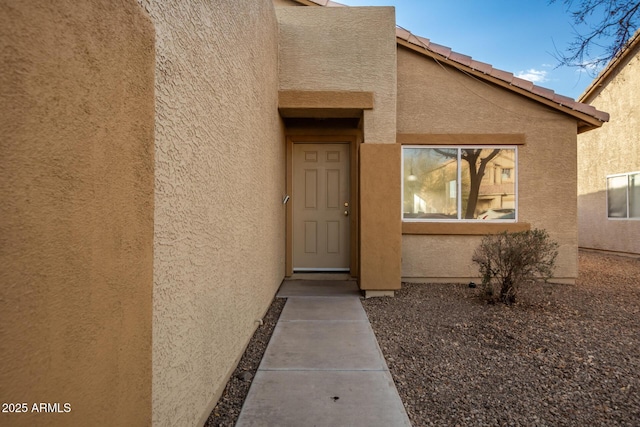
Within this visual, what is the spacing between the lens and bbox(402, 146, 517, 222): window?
22.2 ft

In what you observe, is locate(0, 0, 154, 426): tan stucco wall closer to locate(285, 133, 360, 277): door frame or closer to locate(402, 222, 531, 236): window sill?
locate(285, 133, 360, 277): door frame

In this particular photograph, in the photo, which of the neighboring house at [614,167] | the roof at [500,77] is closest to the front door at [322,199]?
the roof at [500,77]

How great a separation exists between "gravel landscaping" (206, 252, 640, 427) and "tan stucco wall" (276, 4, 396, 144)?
2.99 m

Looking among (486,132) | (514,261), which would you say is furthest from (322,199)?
(514,261)

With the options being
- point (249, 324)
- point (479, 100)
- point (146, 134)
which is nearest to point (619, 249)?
point (479, 100)

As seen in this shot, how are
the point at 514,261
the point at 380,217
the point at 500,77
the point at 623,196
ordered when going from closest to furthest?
the point at 514,261 → the point at 380,217 → the point at 500,77 → the point at 623,196

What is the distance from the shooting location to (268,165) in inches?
195

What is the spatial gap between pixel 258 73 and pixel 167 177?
2824 mm

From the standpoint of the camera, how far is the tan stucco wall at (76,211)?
34.7 inches

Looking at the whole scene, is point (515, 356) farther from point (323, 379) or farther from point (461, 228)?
point (461, 228)

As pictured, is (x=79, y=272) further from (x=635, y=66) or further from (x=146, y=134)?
(x=635, y=66)

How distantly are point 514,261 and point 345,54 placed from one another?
169 inches

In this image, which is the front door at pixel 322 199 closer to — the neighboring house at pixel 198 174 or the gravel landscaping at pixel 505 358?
the neighboring house at pixel 198 174

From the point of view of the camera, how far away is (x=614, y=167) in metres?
10.9
